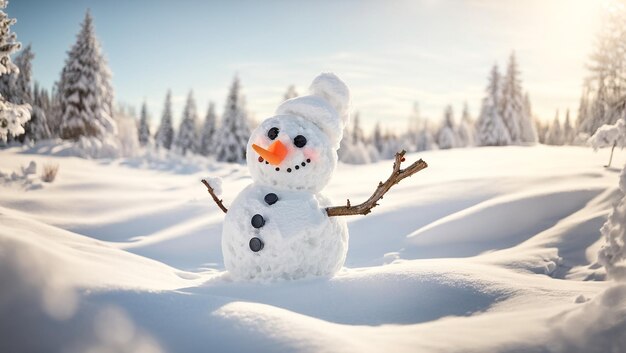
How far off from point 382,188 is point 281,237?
1.00 metres

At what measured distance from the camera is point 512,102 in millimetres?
31016

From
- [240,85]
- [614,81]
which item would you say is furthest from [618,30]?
[240,85]

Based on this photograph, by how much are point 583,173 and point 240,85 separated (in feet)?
84.3

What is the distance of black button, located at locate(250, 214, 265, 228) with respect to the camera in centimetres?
360

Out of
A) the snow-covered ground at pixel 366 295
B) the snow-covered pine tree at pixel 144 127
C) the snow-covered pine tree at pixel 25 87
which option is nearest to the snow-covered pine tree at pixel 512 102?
the snow-covered ground at pixel 366 295

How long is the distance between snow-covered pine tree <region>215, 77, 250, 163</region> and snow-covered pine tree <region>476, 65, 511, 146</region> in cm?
1787

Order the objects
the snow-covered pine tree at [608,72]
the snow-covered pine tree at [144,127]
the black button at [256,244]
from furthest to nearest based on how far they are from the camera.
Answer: the snow-covered pine tree at [144,127] < the snow-covered pine tree at [608,72] < the black button at [256,244]

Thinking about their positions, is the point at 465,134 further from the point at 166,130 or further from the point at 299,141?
the point at 299,141

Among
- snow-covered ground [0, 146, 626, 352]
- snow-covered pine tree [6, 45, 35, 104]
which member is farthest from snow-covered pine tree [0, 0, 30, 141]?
snow-covered pine tree [6, 45, 35, 104]

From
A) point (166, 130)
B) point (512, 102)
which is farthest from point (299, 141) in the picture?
point (166, 130)

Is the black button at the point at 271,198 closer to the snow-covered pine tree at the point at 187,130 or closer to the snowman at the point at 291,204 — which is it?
the snowman at the point at 291,204

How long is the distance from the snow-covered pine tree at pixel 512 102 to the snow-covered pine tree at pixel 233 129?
19.7m

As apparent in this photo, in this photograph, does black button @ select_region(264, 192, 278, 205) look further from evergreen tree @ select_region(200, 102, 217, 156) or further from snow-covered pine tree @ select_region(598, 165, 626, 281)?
evergreen tree @ select_region(200, 102, 217, 156)

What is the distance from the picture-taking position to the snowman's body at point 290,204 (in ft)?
11.9
